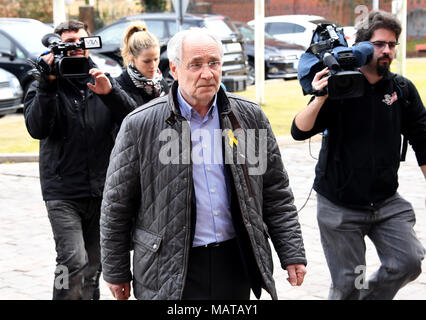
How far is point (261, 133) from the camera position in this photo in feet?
12.5

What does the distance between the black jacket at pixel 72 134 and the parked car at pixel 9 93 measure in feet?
33.3

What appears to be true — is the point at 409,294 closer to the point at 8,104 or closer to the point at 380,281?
the point at 380,281

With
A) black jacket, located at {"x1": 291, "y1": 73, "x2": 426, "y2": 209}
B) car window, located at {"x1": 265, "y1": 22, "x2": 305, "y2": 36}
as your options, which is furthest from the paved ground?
car window, located at {"x1": 265, "y1": 22, "x2": 305, "y2": 36}

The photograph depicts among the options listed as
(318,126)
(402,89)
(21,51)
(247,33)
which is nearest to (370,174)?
(318,126)

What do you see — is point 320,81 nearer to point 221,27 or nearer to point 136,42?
point 136,42

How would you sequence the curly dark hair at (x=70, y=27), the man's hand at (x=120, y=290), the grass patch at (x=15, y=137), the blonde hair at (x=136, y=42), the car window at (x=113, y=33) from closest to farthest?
the man's hand at (x=120, y=290) < the curly dark hair at (x=70, y=27) < the blonde hair at (x=136, y=42) < the grass patch at (x=15, y=137) < the car window at (x=113, y=33)

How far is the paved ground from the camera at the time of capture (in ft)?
19.8

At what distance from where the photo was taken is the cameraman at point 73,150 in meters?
4.85

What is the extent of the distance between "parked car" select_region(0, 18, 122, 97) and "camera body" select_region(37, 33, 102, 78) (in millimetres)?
11179

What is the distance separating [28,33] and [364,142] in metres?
13.9

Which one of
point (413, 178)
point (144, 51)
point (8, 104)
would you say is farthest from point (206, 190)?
point (8, 104)

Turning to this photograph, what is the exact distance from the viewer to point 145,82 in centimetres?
547

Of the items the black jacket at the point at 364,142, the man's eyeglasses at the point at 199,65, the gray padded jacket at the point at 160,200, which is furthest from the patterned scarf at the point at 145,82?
the man's eyeglasses at the point at 199,65

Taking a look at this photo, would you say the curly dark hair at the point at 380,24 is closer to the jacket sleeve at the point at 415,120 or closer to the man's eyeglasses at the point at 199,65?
the jacket sleeve at the point at 415,120
